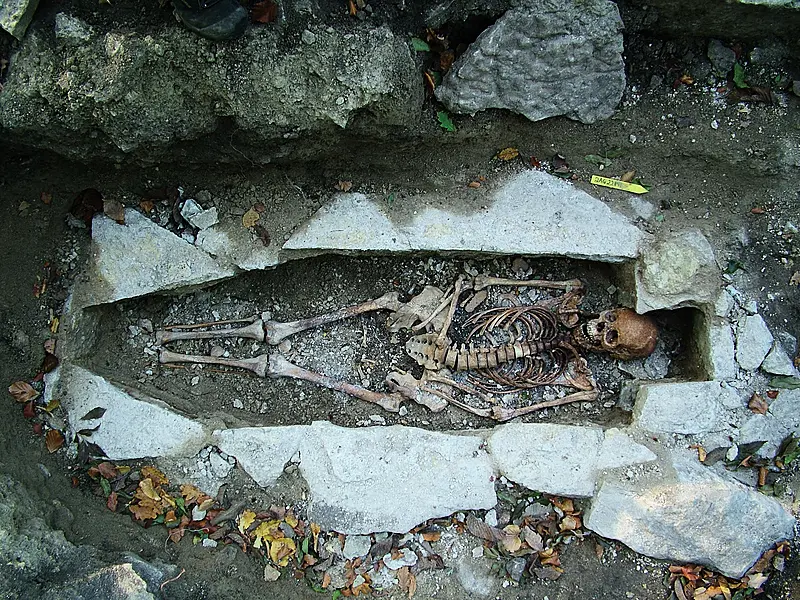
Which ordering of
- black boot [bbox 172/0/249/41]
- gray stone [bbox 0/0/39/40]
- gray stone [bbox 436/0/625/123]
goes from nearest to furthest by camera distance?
black boot [bbox 172/0/249/41] < gray stone [bbox 0/0/39/40] < gray stone [bbox 436/0/625/123]

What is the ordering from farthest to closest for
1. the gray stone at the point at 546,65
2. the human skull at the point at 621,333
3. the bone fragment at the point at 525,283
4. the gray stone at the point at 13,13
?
the bone fragment at the point at 525,283 → the human skull at the point at 621,333 → the gray stone at the point at 546,65 → the gray stone at the point at 13,13

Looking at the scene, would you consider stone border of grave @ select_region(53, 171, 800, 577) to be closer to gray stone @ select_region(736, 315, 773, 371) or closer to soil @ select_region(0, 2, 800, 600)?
gray stone @ select_region(736, 315, 773, 371)

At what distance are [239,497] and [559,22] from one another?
2.98 meters

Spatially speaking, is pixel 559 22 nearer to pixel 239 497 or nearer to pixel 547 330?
pixel 547 330

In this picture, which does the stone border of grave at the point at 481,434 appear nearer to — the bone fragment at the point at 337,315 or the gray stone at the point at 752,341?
the gray stone at the point at 752,341

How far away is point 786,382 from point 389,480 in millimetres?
2246

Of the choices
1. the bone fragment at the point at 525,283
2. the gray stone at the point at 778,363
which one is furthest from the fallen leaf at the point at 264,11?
the gray stone at the point at 778,363

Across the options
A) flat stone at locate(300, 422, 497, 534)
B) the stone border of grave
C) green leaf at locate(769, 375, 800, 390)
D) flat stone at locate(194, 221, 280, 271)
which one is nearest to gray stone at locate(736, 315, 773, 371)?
the stone border of grave

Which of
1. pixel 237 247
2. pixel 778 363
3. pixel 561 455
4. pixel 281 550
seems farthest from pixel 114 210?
pixel 778 363

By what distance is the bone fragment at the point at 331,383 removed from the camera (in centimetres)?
399

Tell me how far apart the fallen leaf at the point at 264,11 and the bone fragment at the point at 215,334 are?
1.74 meters

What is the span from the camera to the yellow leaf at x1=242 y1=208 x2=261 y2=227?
3.71m

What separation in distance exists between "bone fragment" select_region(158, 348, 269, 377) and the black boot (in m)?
1.85

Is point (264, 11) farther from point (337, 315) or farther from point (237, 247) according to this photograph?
point (337, 315)
